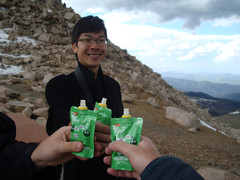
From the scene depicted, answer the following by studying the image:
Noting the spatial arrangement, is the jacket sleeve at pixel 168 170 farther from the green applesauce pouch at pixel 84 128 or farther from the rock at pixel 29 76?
the rock at pixel 29 76

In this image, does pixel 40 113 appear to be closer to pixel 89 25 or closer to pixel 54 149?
pixel 89 25

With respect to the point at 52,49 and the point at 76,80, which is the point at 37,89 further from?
the point at 52,49

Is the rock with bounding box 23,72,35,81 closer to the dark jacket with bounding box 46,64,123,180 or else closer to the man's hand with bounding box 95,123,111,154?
the dark jacket with bounding box 46,64,123,180

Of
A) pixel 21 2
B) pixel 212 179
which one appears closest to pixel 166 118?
pixel 212 179

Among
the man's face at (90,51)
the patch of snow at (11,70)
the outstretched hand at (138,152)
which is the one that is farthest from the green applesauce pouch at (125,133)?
the patch of snow at (11,70)

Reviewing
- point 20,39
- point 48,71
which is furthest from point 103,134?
point 20,39

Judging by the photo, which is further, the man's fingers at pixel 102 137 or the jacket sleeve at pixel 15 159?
the man's fingers at pixel 102 137
